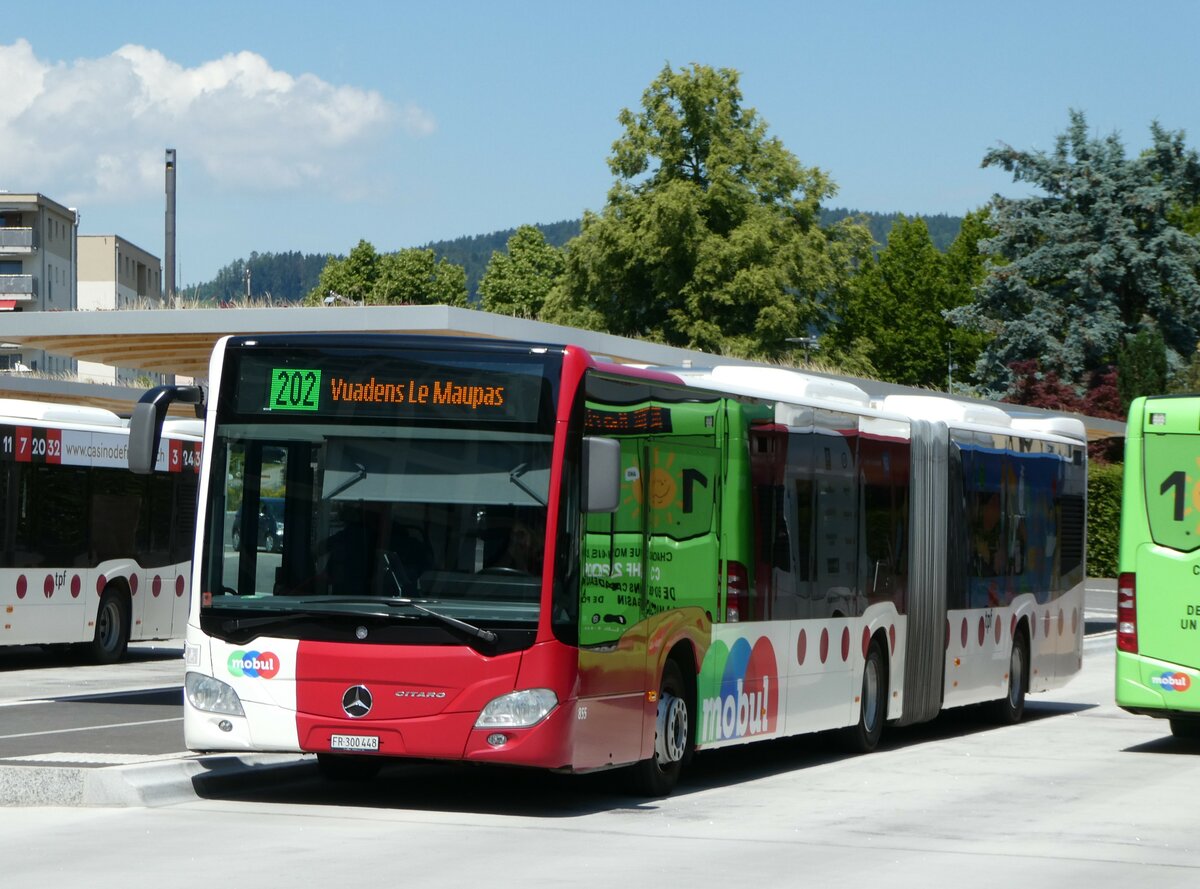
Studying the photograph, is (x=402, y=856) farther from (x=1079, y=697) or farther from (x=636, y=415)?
(x=1079, y=697)

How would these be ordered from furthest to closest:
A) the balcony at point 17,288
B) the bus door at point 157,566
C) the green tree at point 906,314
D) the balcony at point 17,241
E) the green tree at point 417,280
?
the balcony at point 17,288 < the balcony at point 17,241 < the green tree at point 417,280 < the green tree at point 906,314 < the bus door at point 157,566

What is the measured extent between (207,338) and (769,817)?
51.1 feet

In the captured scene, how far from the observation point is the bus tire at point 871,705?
16.9 metres

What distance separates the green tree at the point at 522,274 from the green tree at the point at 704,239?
79.1ft

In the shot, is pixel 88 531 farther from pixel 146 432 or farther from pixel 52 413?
pixel 146 432

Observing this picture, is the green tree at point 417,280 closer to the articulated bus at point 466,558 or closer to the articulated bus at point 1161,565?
the articulated bus at point 1161,565

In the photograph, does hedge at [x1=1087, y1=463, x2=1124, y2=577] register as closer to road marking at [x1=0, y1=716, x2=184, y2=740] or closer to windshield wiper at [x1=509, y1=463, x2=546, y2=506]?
road marking at [x1=0, y1=716, x2=184, y2=740]

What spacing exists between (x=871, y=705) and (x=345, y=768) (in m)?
5.55

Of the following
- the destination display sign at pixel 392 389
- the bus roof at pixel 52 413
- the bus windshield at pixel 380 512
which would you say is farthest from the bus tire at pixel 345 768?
the bus roof at pixel 52 413

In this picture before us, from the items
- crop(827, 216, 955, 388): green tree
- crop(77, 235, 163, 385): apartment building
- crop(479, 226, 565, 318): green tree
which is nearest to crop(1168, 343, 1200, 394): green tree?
crop(827, 216, 955, 388): green tree

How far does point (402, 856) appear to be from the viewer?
9.77 metres

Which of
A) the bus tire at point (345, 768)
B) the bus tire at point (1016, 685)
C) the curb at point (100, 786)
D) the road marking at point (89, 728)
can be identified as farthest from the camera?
the bus tire at point (1016, 685)

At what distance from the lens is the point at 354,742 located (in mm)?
11461

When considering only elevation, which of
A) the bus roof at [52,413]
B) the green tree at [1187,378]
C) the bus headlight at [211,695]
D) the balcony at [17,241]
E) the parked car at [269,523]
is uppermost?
the balcony at [17,241]
